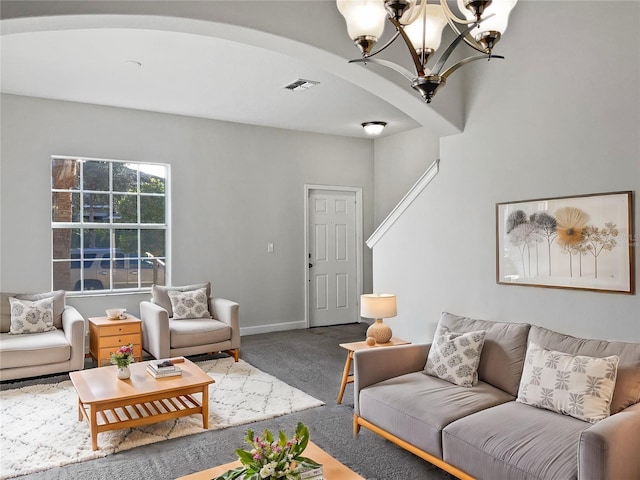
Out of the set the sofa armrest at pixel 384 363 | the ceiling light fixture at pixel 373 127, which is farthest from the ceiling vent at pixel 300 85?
the sofa armrest at pixel 384 363

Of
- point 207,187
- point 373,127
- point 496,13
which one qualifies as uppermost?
point 373,127

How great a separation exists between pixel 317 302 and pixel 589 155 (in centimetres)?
446

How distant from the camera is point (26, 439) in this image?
10.3 feet

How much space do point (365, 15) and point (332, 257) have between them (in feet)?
16.8

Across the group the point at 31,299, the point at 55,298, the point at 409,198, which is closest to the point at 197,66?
the point at 409,198

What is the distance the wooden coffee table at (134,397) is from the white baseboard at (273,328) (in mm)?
2589

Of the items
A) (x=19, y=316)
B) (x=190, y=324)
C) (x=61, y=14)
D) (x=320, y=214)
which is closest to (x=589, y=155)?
(x=61, y=14)

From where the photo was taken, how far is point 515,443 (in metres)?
2.22

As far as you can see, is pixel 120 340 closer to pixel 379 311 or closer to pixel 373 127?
pixel 379 311

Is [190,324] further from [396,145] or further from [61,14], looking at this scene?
[396,145]

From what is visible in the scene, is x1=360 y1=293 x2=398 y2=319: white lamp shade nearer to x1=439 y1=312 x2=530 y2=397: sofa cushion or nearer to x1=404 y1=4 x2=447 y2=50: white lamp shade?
x1=439 y1=312 x2=530 y2=397: sofa cushion

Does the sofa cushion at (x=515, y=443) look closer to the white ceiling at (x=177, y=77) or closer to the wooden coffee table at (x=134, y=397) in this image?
the wooden coffee table at (x=134, y=397)

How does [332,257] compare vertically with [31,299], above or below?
above

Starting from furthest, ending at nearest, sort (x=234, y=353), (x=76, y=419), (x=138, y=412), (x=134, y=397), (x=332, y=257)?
(x=332, y=257)
(x=234, y=353)
(x=76, y=419)
(x=138, y=412)
(x=134, y=397)
